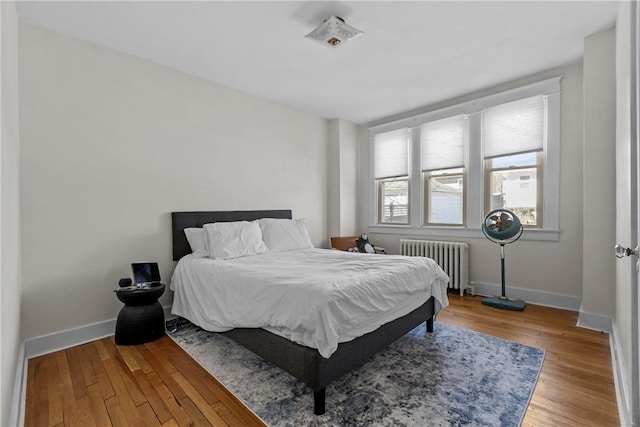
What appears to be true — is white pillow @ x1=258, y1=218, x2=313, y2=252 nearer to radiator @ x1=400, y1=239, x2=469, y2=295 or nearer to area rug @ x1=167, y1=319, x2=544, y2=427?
area rug @ x1=167, y1=319, x2=544, y2=427

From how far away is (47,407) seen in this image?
1.75 meters

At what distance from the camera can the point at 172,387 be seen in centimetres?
194

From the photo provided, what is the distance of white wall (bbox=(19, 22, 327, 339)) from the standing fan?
3.12 m

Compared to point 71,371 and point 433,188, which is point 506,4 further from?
point 71,371

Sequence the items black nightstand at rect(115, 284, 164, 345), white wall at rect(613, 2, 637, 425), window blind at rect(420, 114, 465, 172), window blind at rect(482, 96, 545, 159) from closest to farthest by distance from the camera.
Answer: white wall at rect(613, 2, 637, 425) → black nightstand at rect(115, 284, 164, 345) → window blind at rect(482, 96, 545, 159) → window blind at rect(420, 114, 465, 172)

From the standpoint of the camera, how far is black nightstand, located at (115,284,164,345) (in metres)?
2.56

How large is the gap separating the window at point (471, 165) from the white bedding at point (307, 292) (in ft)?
5.75

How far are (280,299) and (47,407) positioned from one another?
1502 millimetres

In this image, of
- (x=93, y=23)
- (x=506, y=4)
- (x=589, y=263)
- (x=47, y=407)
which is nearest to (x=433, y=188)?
(x=589, y=263)

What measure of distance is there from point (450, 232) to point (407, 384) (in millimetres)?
2777

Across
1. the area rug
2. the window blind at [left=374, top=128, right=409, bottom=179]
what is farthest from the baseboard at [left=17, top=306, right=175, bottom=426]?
the window blind at [left=374, top=128, right=409, bottom=179]

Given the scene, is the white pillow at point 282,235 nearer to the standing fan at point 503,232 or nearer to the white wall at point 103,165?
the white wall at point 103,165

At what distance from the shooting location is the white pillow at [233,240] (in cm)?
301

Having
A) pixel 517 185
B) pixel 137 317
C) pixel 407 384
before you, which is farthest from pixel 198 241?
pixel 517 185
